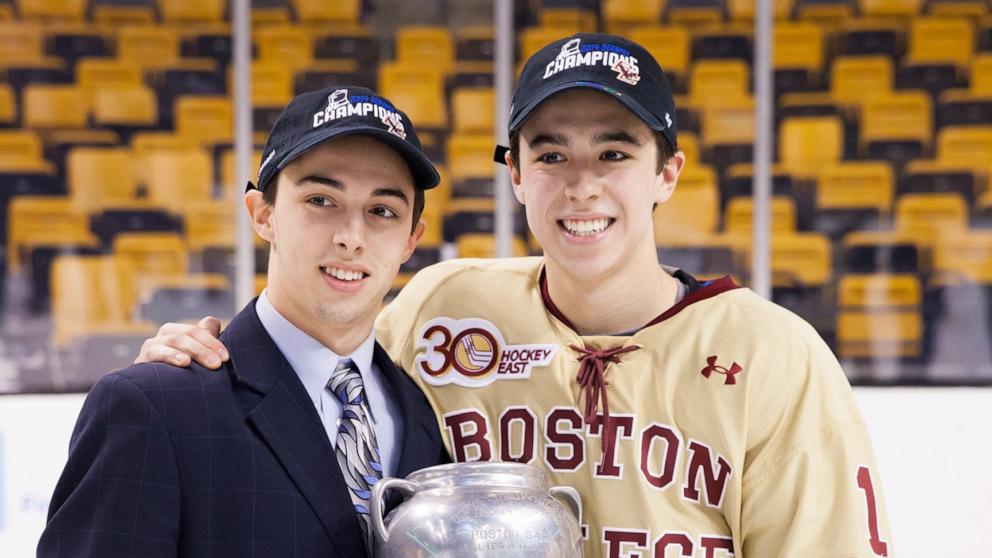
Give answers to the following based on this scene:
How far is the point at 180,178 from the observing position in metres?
6.41

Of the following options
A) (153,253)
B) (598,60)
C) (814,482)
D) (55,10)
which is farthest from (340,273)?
(55,10)

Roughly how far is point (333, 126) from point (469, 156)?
4874 mm

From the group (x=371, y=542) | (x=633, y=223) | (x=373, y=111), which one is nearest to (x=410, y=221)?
(x=373, y=111)

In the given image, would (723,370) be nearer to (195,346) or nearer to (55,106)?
A: (195,346)

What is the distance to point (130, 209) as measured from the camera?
6.33 m

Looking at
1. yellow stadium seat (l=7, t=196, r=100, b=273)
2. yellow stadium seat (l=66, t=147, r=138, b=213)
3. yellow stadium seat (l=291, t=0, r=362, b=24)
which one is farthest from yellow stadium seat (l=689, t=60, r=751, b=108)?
yellow stadium seat (l=7, t=196, r=100, b=273)

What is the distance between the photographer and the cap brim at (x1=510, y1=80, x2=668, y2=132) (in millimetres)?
1877

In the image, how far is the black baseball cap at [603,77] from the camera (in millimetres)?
1895

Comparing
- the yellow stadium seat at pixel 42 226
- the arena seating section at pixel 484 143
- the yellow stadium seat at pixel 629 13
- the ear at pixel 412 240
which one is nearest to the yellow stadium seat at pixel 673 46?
the arena seating section at pixel 484 143

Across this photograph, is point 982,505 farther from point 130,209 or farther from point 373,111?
point 130,209

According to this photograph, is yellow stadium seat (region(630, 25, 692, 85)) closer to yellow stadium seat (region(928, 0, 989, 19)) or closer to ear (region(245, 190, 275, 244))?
yellow stadium seat (region(928, 0, 989, 19))

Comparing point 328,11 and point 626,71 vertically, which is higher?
point 328,11

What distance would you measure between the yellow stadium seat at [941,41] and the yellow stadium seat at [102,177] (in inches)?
188

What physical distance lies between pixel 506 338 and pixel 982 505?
3107 mm
